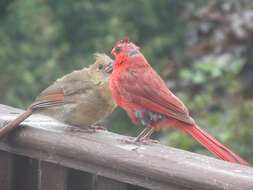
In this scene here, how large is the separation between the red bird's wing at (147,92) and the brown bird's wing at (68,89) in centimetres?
21

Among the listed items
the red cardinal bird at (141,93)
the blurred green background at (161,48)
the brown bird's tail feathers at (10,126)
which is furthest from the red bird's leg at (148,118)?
the blurred green background at (161,48)

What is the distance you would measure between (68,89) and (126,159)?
1.22 metres

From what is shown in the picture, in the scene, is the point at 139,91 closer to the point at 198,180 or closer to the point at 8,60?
the point at 198,180

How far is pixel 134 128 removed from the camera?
24.6 ft

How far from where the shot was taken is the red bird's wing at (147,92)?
11.9ft

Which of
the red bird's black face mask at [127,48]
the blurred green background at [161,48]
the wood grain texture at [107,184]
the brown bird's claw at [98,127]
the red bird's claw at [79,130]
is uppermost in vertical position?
the blurred green background at [161,48]

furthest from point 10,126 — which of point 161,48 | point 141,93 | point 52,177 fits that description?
point 161,48

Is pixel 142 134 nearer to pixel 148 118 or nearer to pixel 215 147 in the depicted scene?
pixel 148 118

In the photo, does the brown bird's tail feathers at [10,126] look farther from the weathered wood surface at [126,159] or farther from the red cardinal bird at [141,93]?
the red cardinal bird at [141,93]

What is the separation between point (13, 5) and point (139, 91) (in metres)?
4.42

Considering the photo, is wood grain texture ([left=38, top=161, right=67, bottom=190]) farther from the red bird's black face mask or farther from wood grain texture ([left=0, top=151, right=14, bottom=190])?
the red bird's black face mask

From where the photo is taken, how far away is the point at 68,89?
3963 millimetres

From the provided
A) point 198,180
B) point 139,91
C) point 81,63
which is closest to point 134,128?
point 81,63

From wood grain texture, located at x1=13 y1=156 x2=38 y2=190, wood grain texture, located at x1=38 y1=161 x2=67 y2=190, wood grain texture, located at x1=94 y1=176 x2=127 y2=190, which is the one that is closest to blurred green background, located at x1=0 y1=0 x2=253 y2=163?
wood grain texture, located at x1=13 y1=156 x2=38 y2=190
